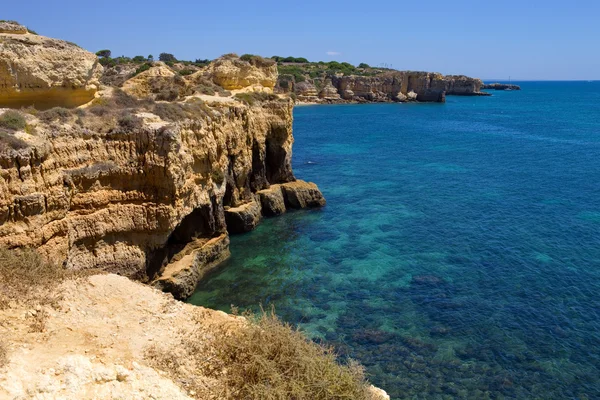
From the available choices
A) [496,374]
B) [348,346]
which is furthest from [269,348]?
[496,374]

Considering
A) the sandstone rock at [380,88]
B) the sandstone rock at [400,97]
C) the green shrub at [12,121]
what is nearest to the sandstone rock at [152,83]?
the green shrub at [12,121]

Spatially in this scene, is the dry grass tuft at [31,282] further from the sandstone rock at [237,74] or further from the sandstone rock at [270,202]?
the sandstone rock at [237,74]

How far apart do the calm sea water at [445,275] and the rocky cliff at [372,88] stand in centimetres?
7936

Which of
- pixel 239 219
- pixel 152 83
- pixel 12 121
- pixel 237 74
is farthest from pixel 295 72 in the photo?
pixel 12 121

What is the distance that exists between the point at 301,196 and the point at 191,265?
14013 mm

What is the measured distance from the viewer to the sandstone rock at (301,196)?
3469cm

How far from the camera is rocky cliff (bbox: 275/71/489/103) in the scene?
12481 cm

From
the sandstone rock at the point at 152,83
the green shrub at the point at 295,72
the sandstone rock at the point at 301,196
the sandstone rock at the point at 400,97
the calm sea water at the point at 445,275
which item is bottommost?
the calm sea water at the point at 445,275

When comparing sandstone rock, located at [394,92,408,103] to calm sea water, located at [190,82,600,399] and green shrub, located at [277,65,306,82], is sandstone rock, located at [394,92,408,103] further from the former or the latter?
calm sea water, located at [190,82,600,399]

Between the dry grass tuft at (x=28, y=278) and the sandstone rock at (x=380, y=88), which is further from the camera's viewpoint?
the sandstone rock at (x=380, y=88)

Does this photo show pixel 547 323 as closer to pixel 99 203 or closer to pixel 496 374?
pixel 496 374

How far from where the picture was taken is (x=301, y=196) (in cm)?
3466

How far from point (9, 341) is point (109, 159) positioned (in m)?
10.4

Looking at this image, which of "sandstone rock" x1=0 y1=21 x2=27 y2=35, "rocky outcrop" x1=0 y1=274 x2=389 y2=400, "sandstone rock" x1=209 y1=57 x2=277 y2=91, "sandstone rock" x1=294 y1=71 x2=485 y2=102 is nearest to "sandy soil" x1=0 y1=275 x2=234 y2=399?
"rocky outcrop" x1=0 y1=274 x2=389 y2=400
